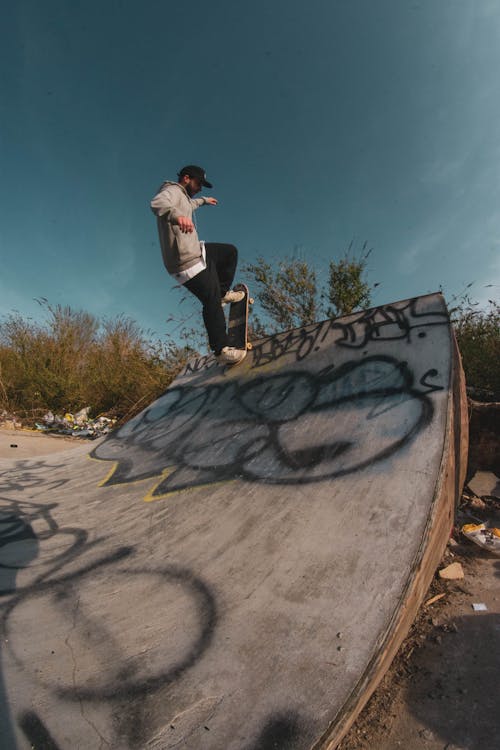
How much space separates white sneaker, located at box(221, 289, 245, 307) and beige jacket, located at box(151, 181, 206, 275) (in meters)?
0.70

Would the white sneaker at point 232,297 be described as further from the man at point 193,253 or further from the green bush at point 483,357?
the green bush at point 483,357

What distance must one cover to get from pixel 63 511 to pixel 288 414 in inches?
72.8

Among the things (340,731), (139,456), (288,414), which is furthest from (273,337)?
(340,731)

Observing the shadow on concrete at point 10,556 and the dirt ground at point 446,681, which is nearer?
the shadow on concrete at point 10,556

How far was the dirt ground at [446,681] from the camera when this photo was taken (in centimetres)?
121

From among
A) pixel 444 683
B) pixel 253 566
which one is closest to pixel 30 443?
pixel 253 566

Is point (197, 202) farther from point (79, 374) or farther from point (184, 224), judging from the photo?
point (79, 374)

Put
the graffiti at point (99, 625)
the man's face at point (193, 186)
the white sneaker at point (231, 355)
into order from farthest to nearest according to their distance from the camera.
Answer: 1. the white sneaker at point (231, 355)
2. the man's face at point (193, 186)
3. the graffiti at point (99, 625)

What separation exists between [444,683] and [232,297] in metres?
3.60

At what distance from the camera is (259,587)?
143 centimetres

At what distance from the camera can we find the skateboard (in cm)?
427

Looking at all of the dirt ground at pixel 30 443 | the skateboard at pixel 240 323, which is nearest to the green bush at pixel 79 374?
the dirt ground at pixel 30 443

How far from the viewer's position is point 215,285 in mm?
3668

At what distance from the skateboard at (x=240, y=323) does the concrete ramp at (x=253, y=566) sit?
1300 millimetres
